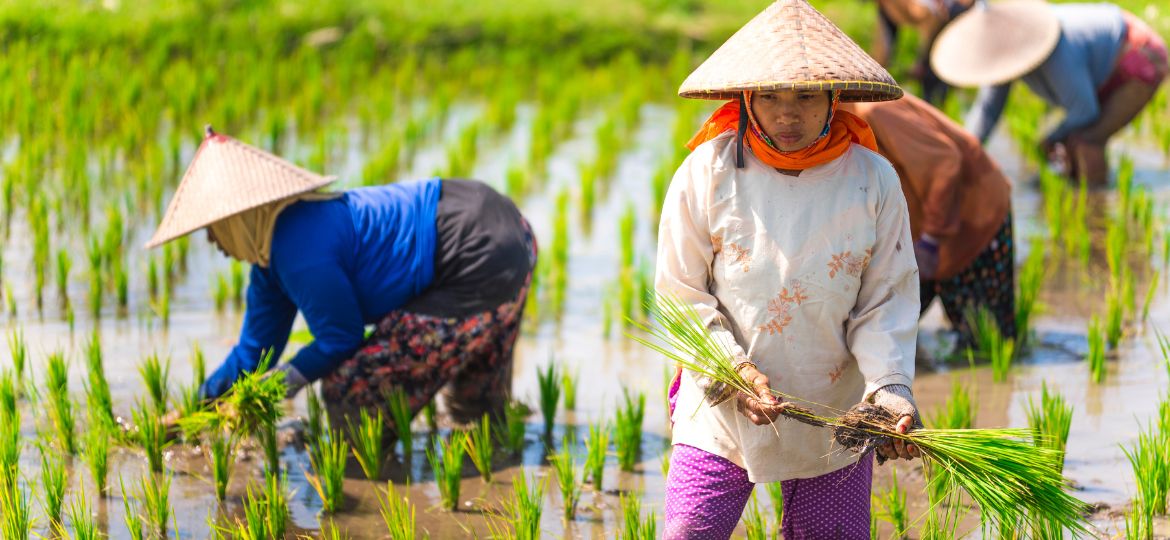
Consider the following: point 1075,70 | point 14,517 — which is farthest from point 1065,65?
point 14,517

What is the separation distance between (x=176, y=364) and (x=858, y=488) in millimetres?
2701

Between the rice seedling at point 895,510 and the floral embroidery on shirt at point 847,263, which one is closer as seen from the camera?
the floral embroidery on shirt at point 847,263

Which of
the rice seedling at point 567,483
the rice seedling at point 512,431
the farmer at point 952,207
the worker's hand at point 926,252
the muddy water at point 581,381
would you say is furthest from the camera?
the worker's hand at point 926,252

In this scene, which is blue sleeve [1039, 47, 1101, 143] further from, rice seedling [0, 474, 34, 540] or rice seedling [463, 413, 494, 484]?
rice seedling [0, 474, 34, 540]

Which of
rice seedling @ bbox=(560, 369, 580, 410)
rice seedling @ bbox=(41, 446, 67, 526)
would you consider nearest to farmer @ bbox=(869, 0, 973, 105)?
rice seedling @ bbox=(560, 369, 580, 410)

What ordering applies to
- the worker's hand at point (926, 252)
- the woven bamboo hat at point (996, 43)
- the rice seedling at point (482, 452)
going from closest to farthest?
1. the rice seedling at point (482, 452)
2. the worker's hand at point (926, 252)
3. the woven bamboo hat at point (996, 43)

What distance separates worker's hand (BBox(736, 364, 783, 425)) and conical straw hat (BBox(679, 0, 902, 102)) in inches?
19.6

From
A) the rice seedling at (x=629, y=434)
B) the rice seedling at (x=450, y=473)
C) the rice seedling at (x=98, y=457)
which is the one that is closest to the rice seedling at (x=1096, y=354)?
the rice seedling at (x=629, y=434)

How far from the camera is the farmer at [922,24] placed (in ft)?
19.6

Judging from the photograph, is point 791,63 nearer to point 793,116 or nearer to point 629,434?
point 793,116

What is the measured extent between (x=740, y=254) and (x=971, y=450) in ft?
1.73

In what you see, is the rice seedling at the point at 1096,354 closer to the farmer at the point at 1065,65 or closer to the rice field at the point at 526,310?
the rice field at the point at 526,310

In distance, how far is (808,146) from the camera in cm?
238

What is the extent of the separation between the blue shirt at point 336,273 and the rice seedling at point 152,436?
14cm
